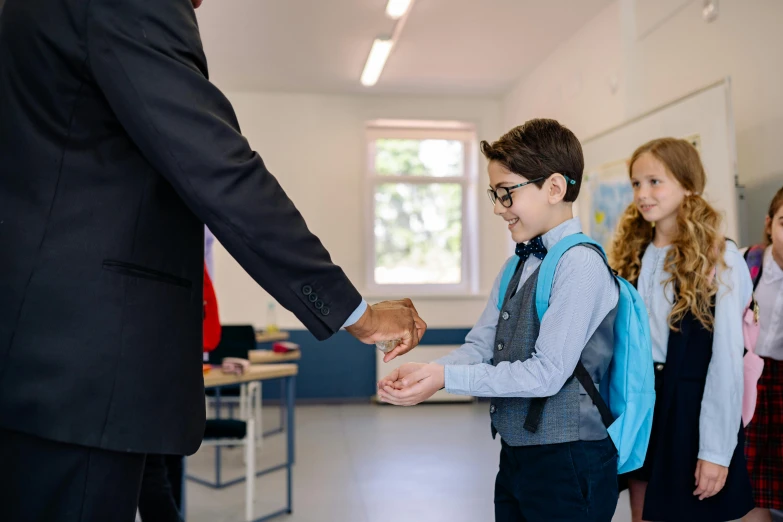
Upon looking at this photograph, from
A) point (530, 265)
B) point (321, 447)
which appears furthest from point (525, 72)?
point (530, 265)

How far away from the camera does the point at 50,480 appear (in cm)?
99

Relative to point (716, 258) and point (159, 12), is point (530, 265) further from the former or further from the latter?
point (159, 12)

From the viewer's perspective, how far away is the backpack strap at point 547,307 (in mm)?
1412

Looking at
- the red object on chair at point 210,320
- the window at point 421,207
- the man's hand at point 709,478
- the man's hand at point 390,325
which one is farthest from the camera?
the window at point 421,207

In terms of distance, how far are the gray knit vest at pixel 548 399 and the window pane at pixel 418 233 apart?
20.1 feet

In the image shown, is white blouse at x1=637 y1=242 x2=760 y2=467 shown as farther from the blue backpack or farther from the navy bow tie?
the navy bow tie

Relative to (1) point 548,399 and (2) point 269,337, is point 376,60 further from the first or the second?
(1) point 548,399

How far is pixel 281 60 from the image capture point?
6312 millimetres

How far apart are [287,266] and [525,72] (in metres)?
6.10

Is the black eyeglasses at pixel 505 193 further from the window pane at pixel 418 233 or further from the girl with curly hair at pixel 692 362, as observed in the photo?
the window pane at pixel 418 233

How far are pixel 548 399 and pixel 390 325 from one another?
36 cm

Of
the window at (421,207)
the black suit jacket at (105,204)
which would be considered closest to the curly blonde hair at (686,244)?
the black suit jacket at (105,204)

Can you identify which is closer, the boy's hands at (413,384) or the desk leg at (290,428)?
the boy's hands at (413,384)

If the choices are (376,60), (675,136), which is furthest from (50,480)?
(376,60)
